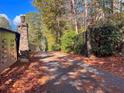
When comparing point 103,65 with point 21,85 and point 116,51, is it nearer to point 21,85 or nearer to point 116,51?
point 116,51

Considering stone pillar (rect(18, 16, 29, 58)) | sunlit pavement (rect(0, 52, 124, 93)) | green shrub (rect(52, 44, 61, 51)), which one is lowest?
sunlit pavement (rect(0, 52, 124, 93))

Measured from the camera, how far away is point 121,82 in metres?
10.4

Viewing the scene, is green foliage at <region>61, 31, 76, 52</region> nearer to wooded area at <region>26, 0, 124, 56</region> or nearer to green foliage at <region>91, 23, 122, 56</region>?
wooded area at <region>26, 0, 124, 56</region>

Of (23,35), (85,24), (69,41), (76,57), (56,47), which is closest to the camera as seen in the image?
(76,57)

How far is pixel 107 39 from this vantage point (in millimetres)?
18203

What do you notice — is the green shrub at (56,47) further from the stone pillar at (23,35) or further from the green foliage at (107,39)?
the green foliage at (107,39)

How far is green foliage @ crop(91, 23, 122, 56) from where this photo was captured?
59.5 feet

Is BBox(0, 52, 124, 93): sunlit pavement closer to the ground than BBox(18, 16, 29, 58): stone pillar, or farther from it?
closer to the ground

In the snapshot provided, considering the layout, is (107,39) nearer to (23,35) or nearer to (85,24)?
(23,35)

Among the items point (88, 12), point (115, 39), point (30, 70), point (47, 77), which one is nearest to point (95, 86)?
point (47, 77)

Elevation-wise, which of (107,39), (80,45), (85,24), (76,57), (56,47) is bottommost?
(76,57)

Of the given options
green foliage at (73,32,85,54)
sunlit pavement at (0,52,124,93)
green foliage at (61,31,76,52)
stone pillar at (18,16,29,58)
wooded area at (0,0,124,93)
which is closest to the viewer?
sunlit pavement at (0,52,124,93)

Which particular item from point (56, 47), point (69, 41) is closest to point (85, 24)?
point (69, 41)

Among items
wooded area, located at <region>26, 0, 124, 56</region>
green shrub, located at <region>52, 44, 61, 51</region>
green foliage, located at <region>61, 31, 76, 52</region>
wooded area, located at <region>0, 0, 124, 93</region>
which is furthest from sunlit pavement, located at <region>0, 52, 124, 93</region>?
green shrub, located at <region>52, 44, 61, 51</region>
